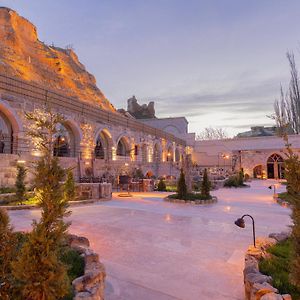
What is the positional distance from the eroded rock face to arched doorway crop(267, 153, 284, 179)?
115 feet

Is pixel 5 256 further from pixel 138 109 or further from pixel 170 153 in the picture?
pixel 138 109

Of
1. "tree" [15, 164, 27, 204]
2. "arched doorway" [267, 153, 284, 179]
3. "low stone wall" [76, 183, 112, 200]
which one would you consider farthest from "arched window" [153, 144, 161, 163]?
"tree" [15, 164, 27, 204]

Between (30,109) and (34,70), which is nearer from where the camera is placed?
(30,109)

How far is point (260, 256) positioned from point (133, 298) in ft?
7.16

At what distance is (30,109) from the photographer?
13.7 meters

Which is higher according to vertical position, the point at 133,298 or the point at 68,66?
the point at 68,66

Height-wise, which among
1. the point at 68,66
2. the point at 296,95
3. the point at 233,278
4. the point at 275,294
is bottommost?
the point at 233,278

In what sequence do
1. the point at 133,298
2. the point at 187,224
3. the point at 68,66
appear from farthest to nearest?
the point at 68,66 < the point at 187,224 < the point at 133,298

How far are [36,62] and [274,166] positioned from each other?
45.6m

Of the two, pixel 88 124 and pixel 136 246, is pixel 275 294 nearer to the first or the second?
pixel 136 246

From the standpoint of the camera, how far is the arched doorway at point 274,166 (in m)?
29.8

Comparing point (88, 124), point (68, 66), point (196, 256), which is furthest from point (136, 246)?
point (68, 66)

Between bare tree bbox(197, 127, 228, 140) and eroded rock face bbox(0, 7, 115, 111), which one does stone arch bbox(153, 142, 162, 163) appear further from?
bare tree bbox(197, 127, 228, 140)

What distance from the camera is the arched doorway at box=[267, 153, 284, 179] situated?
1175 inches
